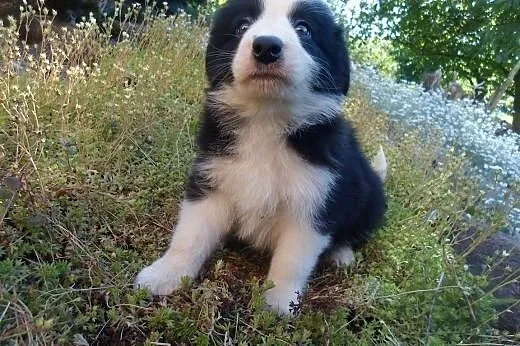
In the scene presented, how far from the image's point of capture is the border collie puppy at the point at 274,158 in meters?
2.45

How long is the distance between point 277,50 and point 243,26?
1.24ft

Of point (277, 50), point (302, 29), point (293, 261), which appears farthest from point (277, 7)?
point (293, 261)

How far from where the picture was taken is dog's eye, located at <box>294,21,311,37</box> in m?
2.47

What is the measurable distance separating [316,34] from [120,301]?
141 centimetres

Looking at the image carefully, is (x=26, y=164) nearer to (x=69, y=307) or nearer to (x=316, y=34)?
(x=69, y=307)

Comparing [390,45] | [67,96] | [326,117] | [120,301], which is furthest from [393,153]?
[390,45]

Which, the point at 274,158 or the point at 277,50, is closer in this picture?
the point at 277,50

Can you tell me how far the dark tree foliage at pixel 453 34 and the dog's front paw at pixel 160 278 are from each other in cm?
1028

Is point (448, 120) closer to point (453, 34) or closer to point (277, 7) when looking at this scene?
point (277, 7)

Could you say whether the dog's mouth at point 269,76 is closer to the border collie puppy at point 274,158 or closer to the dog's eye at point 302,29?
the border collie puppy at point 274,158

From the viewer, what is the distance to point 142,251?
278 cm

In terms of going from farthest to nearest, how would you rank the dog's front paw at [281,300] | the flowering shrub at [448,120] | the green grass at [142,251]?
the flowering shrub at [448,120], the dog's front paw at [281,300], the green grass at [142,251]

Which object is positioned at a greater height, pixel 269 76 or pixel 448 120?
pixel 269 76

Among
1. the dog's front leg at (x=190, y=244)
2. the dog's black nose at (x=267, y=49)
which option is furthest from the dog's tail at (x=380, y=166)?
the dog's black nose at (x=267, y=49)
